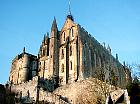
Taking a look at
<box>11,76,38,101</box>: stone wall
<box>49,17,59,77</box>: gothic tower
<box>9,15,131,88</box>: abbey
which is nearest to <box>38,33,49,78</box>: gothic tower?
<box>9,15,131,88</box>: abbey

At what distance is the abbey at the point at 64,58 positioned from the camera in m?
63.8

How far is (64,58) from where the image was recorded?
219 feet

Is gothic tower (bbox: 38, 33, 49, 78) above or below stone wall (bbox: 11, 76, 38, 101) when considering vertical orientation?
above

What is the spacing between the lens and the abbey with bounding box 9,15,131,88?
63.8 metres

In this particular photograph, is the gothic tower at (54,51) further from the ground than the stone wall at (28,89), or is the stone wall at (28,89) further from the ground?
the gothic tower at (54,51)

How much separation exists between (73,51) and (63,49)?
10.7 feet

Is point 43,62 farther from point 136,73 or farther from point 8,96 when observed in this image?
point 136,73

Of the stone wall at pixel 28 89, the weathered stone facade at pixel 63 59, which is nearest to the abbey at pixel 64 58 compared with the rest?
the weathered stone facade at pixel 63 59

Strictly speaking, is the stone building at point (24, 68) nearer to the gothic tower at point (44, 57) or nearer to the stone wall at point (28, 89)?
the gothic tower at point (44, 57)

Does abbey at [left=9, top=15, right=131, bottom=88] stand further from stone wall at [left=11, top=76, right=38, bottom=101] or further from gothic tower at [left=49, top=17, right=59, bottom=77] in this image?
stone wall at [left=11, top=76, right=38, bottom=101]

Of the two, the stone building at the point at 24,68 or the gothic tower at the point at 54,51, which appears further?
the stone building at the point at 24,68

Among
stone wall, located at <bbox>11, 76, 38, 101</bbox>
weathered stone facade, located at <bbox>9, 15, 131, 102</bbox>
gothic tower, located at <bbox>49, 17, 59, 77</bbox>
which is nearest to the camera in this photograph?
stone wall, located at <bbox>11, 76, 38, 101</bbox>

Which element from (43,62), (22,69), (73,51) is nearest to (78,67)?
(73,51)

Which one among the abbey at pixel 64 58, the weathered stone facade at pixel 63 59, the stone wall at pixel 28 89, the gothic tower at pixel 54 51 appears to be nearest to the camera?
the stone wall at pixel 28 89
